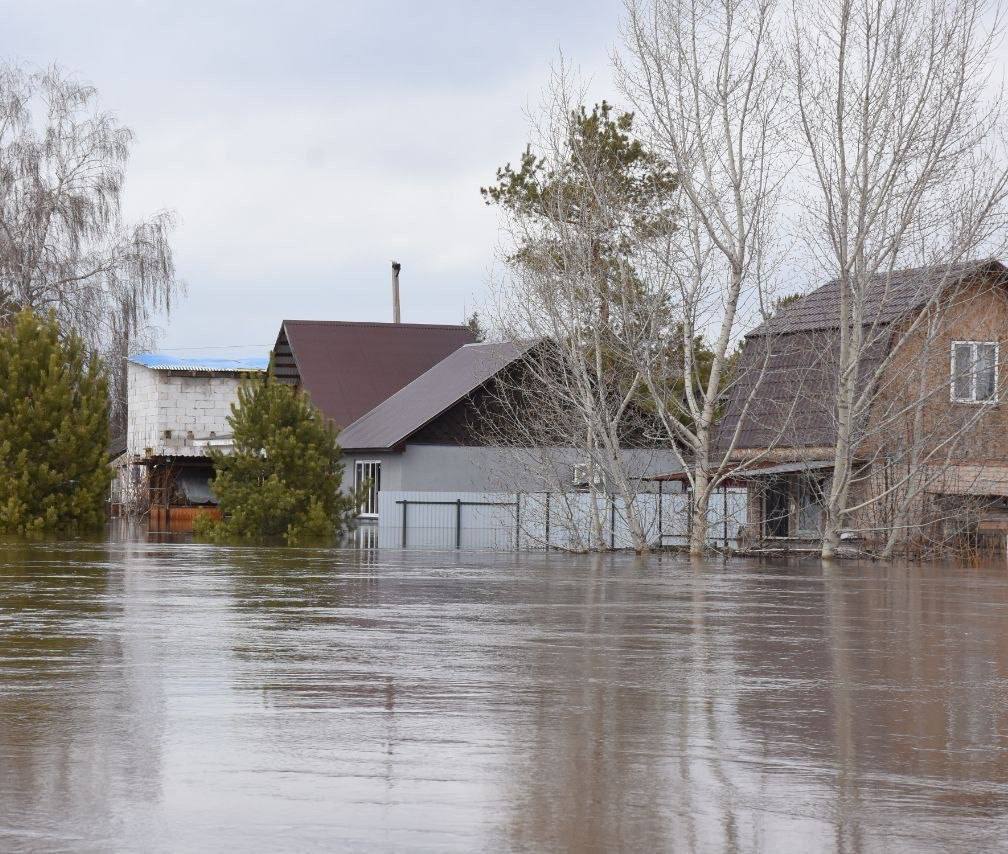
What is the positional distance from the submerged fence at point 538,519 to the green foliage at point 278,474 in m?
2.05

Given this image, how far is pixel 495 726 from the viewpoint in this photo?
25.7 ft

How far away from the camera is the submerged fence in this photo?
111 ft

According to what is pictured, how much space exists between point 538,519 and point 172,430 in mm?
31259

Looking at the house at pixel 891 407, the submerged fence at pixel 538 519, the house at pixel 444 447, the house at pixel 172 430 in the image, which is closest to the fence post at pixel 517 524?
the submerged fence at pixel 538 519

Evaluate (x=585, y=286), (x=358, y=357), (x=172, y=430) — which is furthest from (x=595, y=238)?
(x=172, y=430)

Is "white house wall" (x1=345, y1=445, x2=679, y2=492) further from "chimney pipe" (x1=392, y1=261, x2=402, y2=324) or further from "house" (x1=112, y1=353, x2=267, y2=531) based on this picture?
"chimney pipe" (x1=392, y1=261, x2=402, y2=324)

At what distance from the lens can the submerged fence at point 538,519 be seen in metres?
33.8

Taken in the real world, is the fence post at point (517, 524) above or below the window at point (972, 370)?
below

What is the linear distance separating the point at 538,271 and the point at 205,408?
35.9 meters

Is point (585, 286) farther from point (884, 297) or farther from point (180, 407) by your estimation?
point (180, 407)

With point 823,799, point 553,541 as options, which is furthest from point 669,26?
point 823,799

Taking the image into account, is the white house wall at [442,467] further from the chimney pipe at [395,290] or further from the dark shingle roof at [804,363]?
the chimney pipe at [395,290]

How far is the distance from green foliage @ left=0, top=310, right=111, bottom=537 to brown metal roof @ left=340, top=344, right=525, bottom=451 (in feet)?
30.8

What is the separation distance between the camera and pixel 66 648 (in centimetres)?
1108
